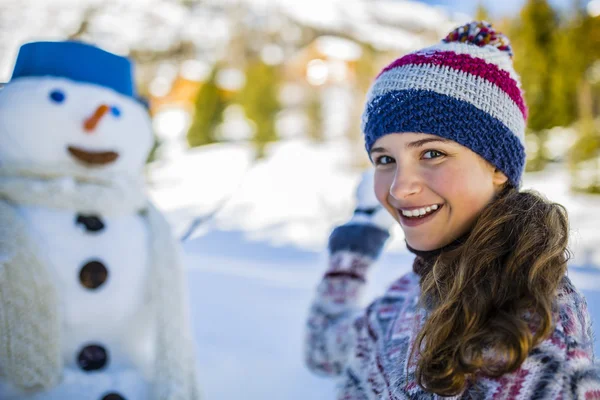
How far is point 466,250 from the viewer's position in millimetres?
906

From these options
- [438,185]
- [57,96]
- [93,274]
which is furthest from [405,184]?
[57,96]

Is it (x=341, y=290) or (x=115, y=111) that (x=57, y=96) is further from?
(x=341, y=290)

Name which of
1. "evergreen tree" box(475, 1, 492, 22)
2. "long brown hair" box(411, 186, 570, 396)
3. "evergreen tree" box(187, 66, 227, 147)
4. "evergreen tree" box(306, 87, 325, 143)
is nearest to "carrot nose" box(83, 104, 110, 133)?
"long brown hair" box(411, 186, 570, 396)

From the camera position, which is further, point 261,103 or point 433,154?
point 261,103

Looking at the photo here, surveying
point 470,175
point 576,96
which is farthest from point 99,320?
point 576,96

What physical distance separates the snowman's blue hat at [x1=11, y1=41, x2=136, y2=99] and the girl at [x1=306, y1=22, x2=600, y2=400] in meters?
1.09

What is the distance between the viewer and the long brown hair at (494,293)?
77 centimetres

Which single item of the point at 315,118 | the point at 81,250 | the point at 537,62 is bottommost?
the point at 81,250

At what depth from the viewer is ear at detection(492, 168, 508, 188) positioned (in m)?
1.03

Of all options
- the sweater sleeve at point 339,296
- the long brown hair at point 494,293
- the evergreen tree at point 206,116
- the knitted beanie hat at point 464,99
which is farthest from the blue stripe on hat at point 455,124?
the evergreen tree at point 206,116

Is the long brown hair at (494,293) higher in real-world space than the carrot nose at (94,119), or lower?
lower

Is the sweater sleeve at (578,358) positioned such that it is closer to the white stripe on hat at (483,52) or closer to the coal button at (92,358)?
the white stripe on hat at (483,52)

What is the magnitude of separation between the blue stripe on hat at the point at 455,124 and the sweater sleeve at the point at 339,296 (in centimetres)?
59

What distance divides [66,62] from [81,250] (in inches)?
27.7
